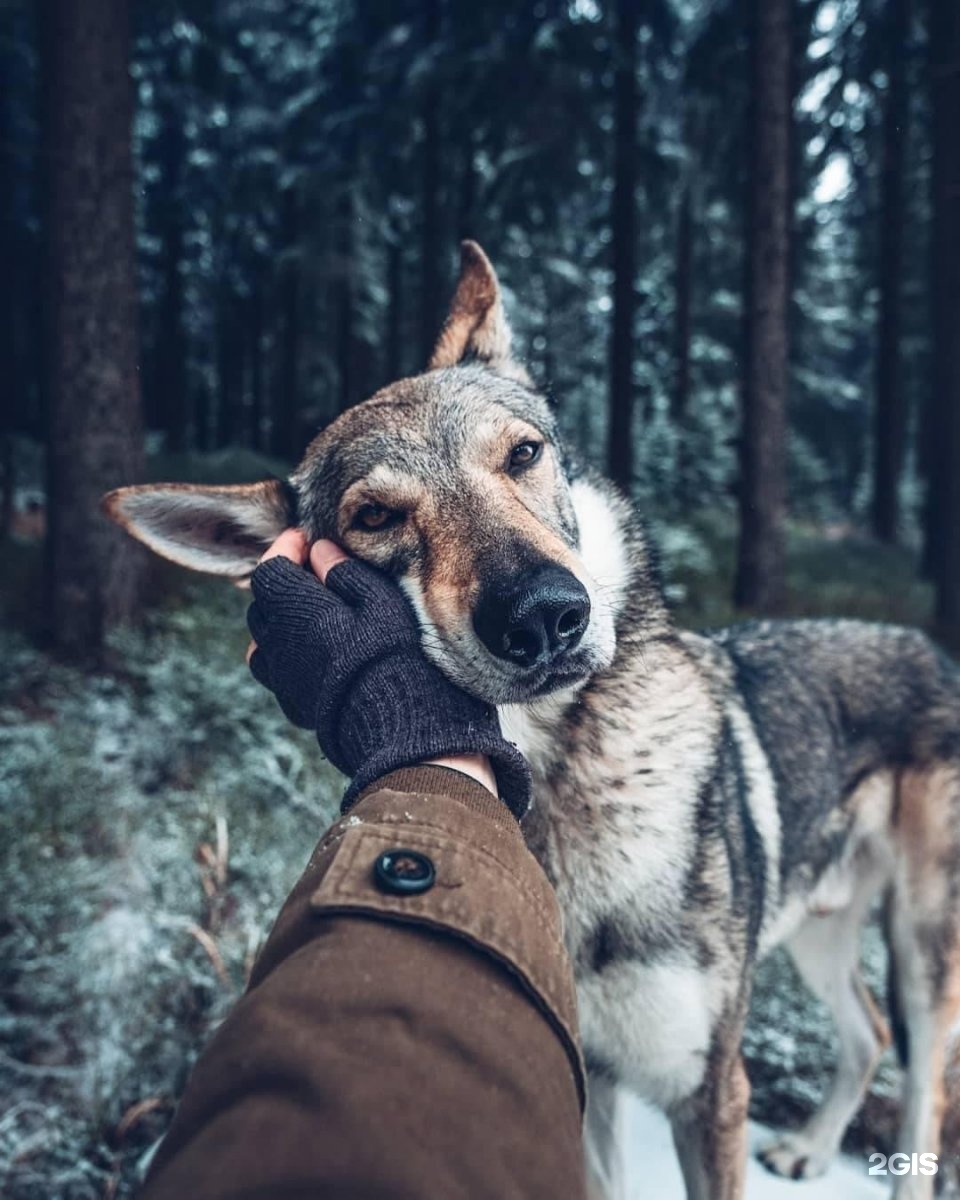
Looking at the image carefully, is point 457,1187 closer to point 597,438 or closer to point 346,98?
point 346,98

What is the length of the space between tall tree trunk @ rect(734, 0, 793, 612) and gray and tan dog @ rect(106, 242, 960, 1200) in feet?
17.3

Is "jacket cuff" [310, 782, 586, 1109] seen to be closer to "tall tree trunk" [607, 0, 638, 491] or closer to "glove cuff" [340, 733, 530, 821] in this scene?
"glove cuff" [340, 733, 530, 821]

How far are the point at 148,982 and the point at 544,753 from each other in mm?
2471

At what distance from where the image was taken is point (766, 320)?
24.4 feet

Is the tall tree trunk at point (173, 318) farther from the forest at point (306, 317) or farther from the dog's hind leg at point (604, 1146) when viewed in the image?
the dog's hind leg at point (604, 1146)

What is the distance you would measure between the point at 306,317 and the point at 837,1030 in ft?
64.1

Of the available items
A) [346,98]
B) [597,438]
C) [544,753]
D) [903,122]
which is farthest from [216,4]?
[597,438]

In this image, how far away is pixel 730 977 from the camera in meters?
2.08

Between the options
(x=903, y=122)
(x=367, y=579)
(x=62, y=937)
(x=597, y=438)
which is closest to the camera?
(x=367, y=579)

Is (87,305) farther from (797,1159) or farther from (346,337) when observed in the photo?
(346,337)

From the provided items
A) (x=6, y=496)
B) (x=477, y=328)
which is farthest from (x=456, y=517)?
(x=6, y=496)

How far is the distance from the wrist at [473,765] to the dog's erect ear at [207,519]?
3.37ft

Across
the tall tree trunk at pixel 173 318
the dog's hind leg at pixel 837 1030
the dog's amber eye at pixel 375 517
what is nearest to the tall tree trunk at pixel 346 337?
the tall tree trunk at pixel 173 318

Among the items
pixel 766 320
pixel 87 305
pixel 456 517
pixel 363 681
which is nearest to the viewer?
pixel 363 681
